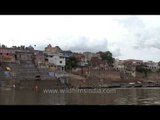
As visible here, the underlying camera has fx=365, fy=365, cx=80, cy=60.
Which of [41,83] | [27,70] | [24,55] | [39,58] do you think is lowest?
[41,83]

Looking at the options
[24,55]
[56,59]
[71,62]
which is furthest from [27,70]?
[71,62]

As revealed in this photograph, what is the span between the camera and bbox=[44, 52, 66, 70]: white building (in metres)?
23.8

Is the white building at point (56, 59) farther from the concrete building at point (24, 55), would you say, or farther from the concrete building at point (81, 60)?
the concrete building at point (24, 55)

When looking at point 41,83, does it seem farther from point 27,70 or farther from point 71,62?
point 71,62

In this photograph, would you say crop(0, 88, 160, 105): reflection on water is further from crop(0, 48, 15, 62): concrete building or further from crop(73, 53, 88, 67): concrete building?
crop(73, 53, 88, 67): concrete building

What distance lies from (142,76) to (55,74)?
5.81 m

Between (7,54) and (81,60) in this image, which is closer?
(81,60)

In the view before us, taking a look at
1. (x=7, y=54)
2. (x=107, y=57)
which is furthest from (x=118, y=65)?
(x=7, y=54)

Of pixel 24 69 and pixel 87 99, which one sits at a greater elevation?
pixel 24 69

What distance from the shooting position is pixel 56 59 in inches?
969

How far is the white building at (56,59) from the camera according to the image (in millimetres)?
23823

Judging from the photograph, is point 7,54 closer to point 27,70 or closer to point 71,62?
point 27,70

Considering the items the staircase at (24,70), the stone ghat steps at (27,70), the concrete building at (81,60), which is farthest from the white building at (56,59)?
the staircase at (24,70)
